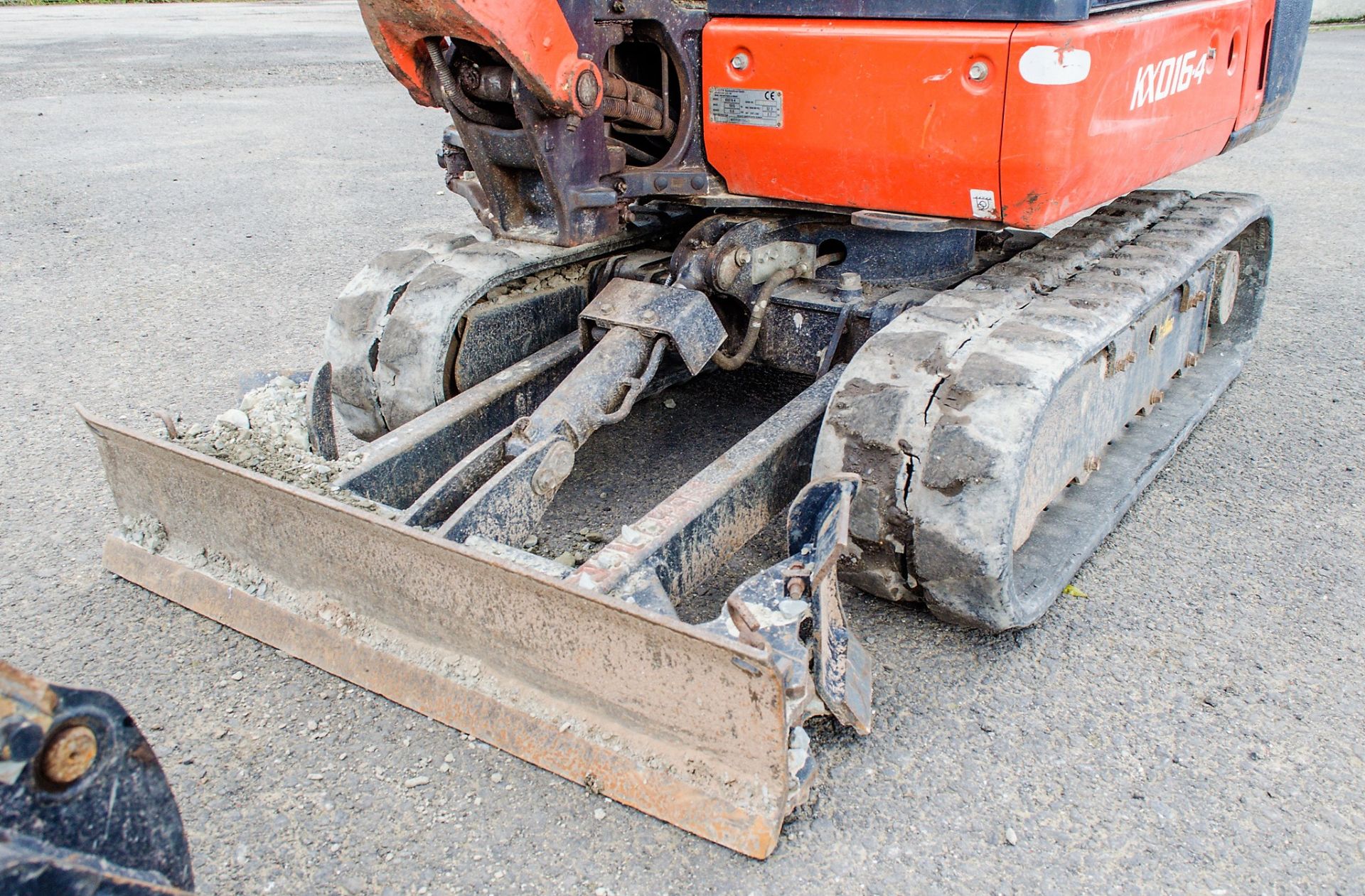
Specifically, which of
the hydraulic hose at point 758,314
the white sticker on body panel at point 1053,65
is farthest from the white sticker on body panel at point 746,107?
the white sticker on body panel at point 1053,65

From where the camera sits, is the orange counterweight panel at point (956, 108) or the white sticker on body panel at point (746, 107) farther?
the white sticker on body panel at point (746, 107)

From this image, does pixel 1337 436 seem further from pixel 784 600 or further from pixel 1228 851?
pixel 784 600

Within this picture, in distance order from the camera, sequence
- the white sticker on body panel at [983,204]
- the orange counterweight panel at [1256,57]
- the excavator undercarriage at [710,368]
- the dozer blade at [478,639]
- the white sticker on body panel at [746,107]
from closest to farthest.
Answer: the dozer blade at [478,639]
the excavator undercarriage at [710,368]
the white sticker on body panel at [983,204]
the white sticker on body panel at [746,107]
the orange counterweight panel at [1256,57]

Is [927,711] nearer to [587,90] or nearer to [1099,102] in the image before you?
[1099,102]

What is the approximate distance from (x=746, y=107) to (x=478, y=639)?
5.24ft

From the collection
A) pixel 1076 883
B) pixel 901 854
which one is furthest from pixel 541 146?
pixel 1076 883

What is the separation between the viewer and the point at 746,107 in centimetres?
300

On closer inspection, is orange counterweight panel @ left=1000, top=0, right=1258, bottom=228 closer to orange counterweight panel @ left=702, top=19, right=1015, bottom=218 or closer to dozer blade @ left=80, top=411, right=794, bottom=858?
orange counterweight panel @ left=702, top=19, right=1015, bottom=218

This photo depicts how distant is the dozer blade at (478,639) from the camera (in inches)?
84.0

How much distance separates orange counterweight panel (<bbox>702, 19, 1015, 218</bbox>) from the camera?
2652 mm

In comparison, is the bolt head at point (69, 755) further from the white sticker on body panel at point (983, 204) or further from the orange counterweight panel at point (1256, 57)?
the orange counterweight panel at point (1256, 57)

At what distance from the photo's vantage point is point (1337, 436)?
398cm

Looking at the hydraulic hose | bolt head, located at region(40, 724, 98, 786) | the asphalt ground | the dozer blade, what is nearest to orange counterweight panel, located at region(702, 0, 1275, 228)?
the hydraulic hose

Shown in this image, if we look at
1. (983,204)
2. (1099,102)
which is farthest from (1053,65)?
(983,204)
